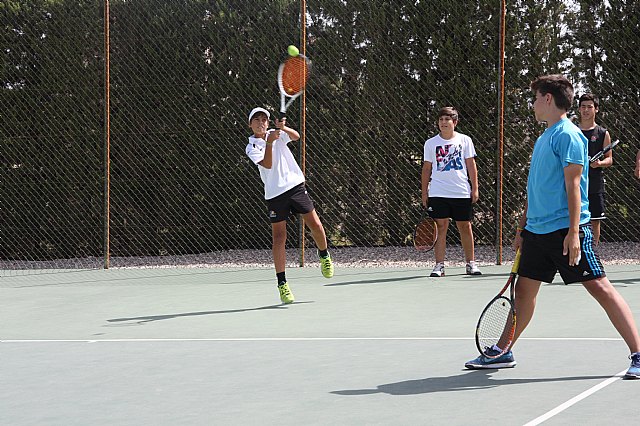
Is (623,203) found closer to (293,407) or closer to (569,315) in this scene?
(569,315)

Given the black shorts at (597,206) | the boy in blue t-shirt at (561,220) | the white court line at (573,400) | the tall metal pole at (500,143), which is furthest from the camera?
the tall metal pole at (500,143)

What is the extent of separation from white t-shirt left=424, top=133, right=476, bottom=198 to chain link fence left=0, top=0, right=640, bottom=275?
162 cm

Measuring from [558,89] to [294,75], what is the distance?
408 cm

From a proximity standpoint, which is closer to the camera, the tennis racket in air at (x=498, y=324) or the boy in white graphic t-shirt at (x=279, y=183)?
the tennis racket in air at (x=498, y=324)

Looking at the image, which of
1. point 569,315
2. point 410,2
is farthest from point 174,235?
point 569,315

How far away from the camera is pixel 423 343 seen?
21.2ft

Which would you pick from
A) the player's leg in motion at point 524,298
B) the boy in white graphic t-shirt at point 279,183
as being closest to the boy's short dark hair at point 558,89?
the player's leg in motion at point 524,298

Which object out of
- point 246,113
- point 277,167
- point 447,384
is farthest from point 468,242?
point 447,384

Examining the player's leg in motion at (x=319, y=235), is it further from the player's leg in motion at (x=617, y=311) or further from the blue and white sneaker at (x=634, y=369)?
the blue and white sneaker at (x=634, y=369)

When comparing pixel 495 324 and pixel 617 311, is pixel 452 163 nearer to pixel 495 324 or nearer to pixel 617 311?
pixel 495 324

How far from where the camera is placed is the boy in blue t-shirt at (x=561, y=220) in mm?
5234

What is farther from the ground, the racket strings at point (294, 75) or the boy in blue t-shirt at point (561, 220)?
the racket strings at point (294, 75)

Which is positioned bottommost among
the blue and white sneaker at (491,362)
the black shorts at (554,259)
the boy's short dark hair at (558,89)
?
the blue and white sneaker at (491,362)

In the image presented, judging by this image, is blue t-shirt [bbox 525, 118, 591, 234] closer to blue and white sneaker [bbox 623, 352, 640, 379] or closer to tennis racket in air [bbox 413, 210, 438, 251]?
blue and white sneaker [bbox 623, 352, 640, 379]
